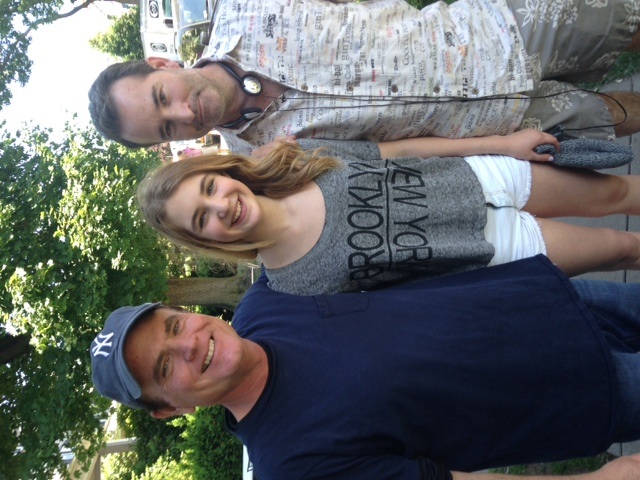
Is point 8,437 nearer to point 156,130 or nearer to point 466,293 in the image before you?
point 156,130

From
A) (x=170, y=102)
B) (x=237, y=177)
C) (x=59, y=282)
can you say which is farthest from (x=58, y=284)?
(x=237, y=177)

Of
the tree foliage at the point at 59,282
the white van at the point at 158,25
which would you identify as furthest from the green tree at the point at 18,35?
the tree foliage at the point at 59,282

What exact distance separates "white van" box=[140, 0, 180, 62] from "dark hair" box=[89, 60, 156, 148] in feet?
44.7

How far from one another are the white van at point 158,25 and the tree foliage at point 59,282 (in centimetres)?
749

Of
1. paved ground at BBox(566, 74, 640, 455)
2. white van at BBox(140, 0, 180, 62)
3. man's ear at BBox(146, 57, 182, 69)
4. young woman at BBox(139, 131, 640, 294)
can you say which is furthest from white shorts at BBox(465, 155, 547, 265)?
white van at BBox(140, 0, 180, 62)

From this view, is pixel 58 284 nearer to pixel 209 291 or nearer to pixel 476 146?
pixel 209 291

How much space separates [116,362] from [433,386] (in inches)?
47.3

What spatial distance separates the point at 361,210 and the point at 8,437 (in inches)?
324

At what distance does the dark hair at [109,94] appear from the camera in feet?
9.61

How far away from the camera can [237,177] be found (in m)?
2.68

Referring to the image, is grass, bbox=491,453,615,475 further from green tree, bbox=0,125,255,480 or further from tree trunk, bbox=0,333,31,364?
tree trunk, bbox=0,333,31,364

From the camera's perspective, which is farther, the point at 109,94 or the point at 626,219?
the point at 626,219

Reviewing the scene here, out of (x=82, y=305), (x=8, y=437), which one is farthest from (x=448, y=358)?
(x=8, y=437)

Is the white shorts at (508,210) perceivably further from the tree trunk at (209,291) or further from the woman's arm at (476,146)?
the tree trunk at (209,291)
